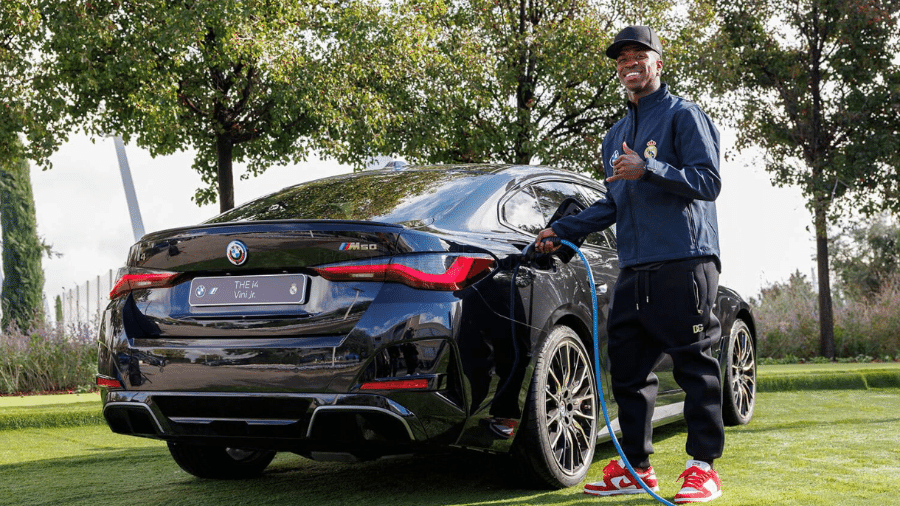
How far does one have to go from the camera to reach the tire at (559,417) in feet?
12.8

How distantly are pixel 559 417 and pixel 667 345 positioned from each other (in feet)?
1.91

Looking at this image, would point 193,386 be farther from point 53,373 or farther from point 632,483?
point 53,373

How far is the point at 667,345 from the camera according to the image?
3.87 metres

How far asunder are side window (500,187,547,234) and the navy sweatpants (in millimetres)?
578

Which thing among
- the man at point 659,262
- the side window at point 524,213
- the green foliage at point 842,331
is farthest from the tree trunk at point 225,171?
the man at point 659,262

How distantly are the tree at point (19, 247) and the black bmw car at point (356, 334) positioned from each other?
82.2 ft

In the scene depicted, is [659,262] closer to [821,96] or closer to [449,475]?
[449,475]

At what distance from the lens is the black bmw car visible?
11.4 feet

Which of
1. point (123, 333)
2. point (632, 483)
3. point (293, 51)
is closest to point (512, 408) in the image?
point (632, 483)

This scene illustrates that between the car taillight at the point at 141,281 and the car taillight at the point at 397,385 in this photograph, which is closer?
the car taillight at the point at 397,385

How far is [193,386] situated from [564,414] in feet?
5.16

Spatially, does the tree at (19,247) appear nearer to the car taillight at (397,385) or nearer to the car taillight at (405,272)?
the car taillight at (405,272)

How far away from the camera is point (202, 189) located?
1644cm

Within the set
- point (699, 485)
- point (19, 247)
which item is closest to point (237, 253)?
point (699, 485)
